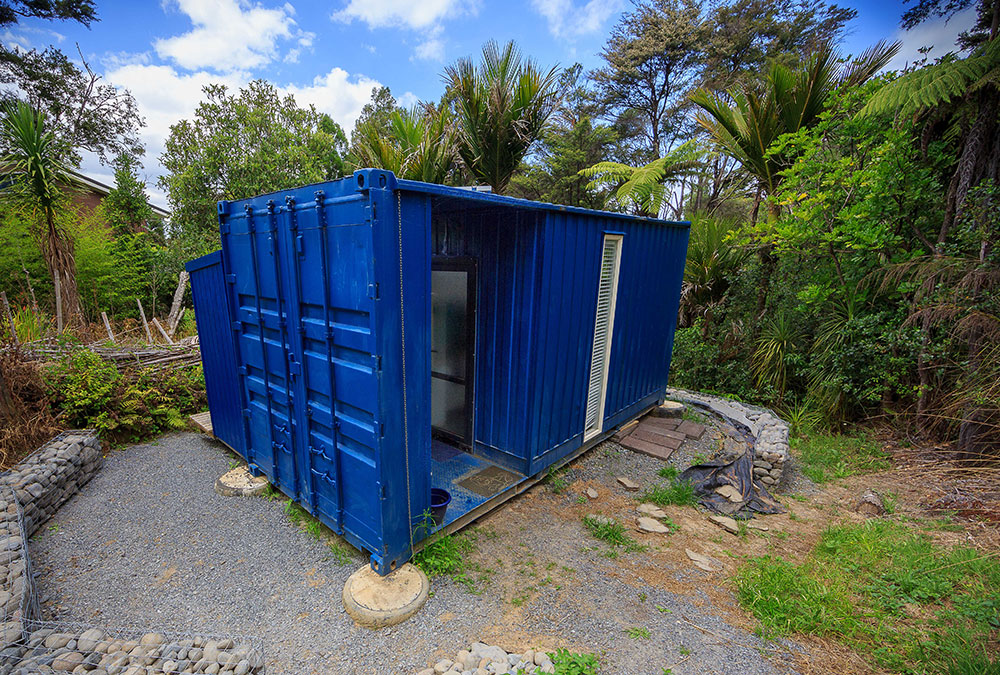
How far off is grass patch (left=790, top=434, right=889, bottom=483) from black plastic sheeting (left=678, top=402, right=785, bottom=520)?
0.87 meters

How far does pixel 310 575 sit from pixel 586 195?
14.7 m

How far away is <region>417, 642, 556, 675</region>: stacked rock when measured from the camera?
2.18 meters

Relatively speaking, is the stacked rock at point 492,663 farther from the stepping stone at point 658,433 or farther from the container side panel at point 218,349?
the stepping stone at point 658,433

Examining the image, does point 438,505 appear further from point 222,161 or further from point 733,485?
point 222,161

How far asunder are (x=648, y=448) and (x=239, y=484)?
15.4 ft

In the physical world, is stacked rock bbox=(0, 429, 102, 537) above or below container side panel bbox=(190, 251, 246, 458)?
below

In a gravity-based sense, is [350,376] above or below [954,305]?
below

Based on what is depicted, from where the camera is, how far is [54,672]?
200 centimetres

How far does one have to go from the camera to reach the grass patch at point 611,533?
11.4 feet

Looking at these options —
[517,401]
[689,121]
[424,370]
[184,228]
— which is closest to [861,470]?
[517,401]

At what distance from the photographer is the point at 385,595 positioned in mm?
2715

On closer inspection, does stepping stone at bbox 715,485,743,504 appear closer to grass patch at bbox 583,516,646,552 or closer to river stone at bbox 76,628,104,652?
grass patch at bbox 583,516,646,552

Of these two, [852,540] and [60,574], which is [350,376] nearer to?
[60,574]

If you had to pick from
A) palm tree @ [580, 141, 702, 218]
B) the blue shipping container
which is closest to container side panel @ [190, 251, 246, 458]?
the blue shipping container
